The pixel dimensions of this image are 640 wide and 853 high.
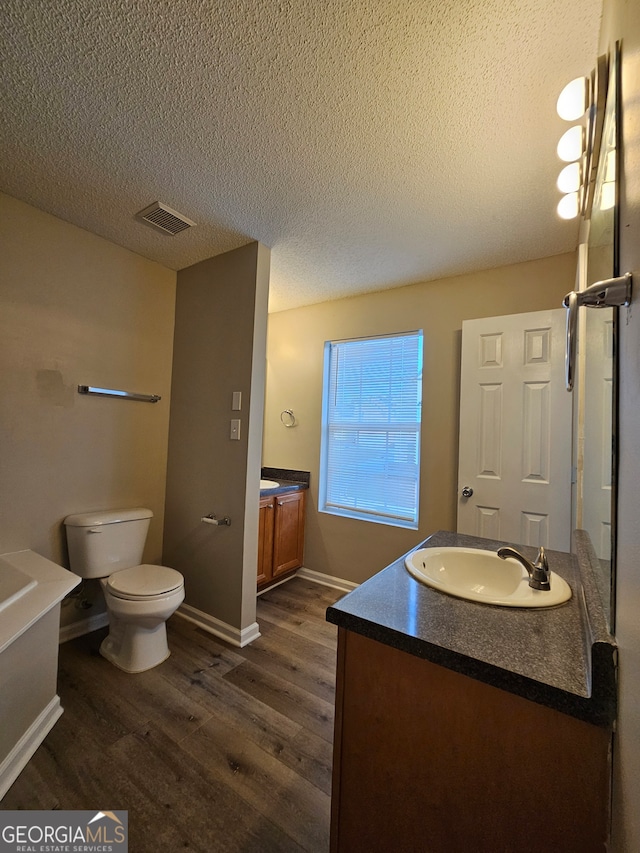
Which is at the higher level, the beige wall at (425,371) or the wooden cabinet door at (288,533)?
the beige wall at (425,371)

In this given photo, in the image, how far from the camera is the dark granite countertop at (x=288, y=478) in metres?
2.97

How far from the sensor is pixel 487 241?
212 centimetres

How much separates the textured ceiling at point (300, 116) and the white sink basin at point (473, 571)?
162 cm

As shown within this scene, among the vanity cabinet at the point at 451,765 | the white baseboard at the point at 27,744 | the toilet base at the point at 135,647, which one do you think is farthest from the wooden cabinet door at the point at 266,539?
the vanity cabinet at the point at 451,765

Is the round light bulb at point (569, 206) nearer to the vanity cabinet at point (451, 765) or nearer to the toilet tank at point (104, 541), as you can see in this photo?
the vanity cabinet at point (451, 765)

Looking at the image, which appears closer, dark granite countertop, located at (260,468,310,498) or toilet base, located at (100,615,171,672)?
toilet base, located at (100,615,171,672)

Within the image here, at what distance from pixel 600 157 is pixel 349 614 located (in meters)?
1.45

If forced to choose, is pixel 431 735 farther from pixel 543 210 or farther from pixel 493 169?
pixel 543 210

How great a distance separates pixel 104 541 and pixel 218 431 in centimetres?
91

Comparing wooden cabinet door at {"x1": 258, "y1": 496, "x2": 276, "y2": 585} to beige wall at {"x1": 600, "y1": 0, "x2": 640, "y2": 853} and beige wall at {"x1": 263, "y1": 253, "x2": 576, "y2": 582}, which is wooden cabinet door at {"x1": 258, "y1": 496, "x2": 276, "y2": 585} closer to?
beige wall at {"x1": 263, "y1": 253, "x2": 576, "y2": 582}

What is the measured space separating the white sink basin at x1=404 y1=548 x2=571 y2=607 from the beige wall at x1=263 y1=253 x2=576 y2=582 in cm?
127

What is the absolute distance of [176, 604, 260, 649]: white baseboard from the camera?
82.9 inches

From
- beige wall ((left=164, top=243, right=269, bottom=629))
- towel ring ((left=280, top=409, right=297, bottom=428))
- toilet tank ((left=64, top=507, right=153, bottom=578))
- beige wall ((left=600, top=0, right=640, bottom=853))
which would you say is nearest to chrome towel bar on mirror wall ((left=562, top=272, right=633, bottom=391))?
beige wall ((left=600, top=0, right=640, bottom=853))

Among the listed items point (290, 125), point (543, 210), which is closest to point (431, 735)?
point (290, 125)
